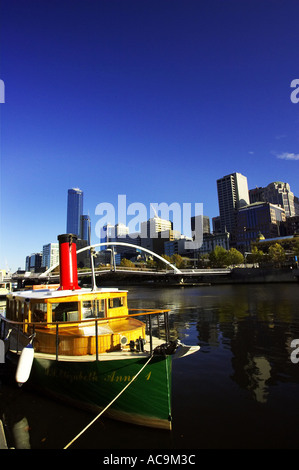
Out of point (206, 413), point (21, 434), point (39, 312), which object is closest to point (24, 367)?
point (21, 434)

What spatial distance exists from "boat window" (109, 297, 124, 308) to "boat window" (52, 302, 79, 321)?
1.68m

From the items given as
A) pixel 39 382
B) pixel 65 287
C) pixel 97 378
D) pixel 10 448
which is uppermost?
pixel 65 287

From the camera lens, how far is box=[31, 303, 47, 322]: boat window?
36.5 feet

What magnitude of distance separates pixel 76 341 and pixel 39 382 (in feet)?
8.24

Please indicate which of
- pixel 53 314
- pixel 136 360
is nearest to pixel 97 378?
pixel 136 360

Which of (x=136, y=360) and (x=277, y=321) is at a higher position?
(x=136, y=360)

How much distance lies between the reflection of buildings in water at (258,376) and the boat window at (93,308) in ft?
23.0

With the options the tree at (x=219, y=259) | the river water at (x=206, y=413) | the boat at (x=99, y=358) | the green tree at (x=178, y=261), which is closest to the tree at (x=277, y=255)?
the tree at (x=219, y=259)

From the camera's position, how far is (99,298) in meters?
11.4

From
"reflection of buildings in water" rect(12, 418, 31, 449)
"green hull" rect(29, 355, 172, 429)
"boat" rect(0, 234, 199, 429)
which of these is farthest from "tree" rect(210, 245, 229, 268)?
"reflection of buildings in water" rect(12, 418, 31, 449)

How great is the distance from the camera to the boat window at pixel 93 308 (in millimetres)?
11317

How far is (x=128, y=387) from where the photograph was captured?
26.0 feet

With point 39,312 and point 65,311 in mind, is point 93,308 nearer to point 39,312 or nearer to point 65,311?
point 65,311
